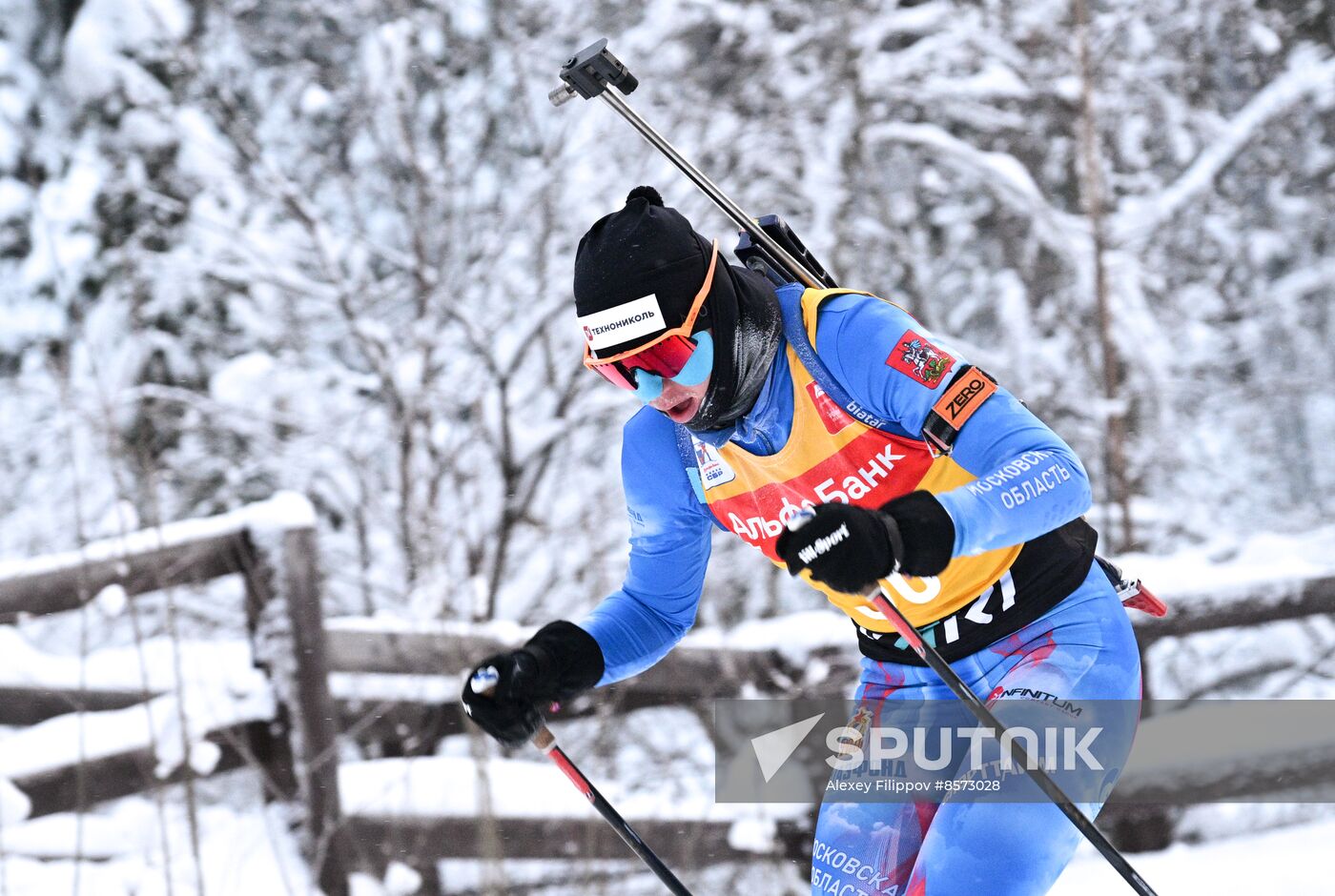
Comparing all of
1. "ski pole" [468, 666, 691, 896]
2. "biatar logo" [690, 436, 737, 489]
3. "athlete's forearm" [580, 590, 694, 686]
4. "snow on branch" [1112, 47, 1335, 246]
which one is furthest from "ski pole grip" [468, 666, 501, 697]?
"snow on branch" [1112, 47, 1335, 246]

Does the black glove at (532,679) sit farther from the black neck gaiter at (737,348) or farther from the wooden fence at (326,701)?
the wooden fence at (326,701)

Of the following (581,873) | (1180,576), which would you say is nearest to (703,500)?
(581,873)

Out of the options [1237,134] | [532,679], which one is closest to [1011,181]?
[1237,134]

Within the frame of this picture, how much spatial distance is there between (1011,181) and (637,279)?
21.6ft

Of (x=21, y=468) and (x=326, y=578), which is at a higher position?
(x=21, y=468)

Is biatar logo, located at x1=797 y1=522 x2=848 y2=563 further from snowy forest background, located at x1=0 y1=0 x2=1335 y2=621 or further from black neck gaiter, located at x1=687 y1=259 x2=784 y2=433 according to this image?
snowy forest background, located at x1=0 y1=0 x2=1335 y2=621

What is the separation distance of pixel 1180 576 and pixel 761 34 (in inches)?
186

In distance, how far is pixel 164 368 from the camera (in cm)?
802

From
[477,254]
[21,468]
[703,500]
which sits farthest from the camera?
[21,468]

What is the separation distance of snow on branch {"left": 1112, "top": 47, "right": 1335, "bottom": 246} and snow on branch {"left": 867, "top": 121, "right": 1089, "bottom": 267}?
29 cm

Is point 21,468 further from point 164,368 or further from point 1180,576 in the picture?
point 1180,576

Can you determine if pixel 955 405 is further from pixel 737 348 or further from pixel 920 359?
pixel 737 348

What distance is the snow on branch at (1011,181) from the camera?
8289 millimetres

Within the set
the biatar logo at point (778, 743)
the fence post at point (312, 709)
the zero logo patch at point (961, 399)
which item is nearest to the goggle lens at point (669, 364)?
the zero logo patch at point (961, 399)
